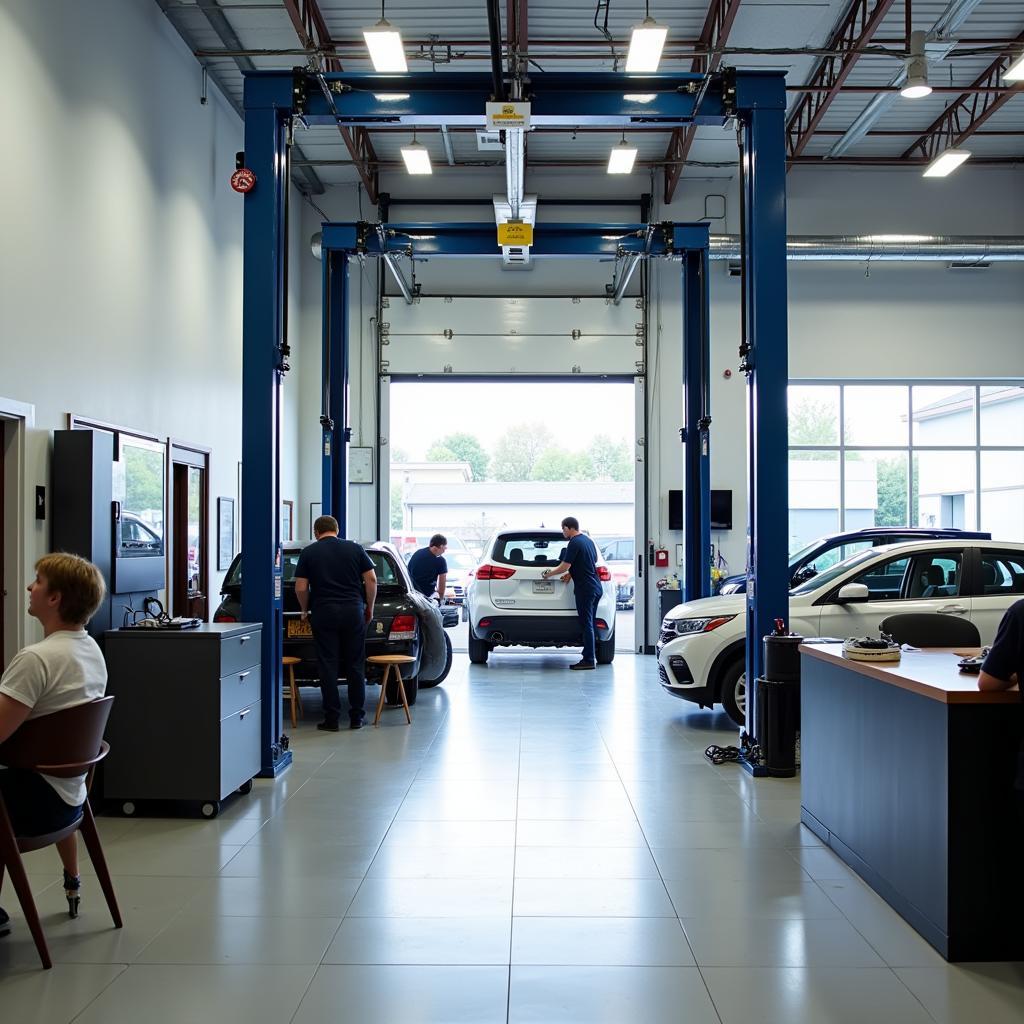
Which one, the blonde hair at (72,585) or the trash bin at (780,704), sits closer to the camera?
the blonde hair at (72,585)

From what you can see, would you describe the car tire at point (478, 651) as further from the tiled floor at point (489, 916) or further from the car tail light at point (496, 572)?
the tiled floor at point (489, 916)

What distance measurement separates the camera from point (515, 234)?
10859mm

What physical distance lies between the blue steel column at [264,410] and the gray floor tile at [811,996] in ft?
12.6

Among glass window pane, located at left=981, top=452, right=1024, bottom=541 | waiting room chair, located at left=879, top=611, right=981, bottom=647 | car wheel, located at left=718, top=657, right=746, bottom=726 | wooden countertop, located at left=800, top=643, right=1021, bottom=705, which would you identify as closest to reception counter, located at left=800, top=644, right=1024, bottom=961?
wooden countertop, located at left=800, top=643, right=1021, bottom=705

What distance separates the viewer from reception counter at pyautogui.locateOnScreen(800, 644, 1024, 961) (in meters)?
3.55

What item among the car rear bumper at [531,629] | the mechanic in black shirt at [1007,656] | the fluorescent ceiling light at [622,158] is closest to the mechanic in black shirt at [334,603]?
the car rear bumper at [531,629]

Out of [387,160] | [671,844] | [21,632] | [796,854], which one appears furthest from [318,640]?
[387,160]

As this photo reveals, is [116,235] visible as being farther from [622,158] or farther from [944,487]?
[944,487]

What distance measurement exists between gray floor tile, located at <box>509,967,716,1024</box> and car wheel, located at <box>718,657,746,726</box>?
4.54 m

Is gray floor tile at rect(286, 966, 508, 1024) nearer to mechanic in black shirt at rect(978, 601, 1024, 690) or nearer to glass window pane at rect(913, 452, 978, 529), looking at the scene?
mechanic in black shirt at rect(978, 601, 1024, 690)

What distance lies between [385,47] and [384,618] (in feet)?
15.1

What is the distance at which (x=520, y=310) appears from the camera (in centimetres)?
1505

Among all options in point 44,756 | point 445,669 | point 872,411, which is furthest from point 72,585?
point 872,411

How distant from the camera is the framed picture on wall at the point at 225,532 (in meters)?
11.3
